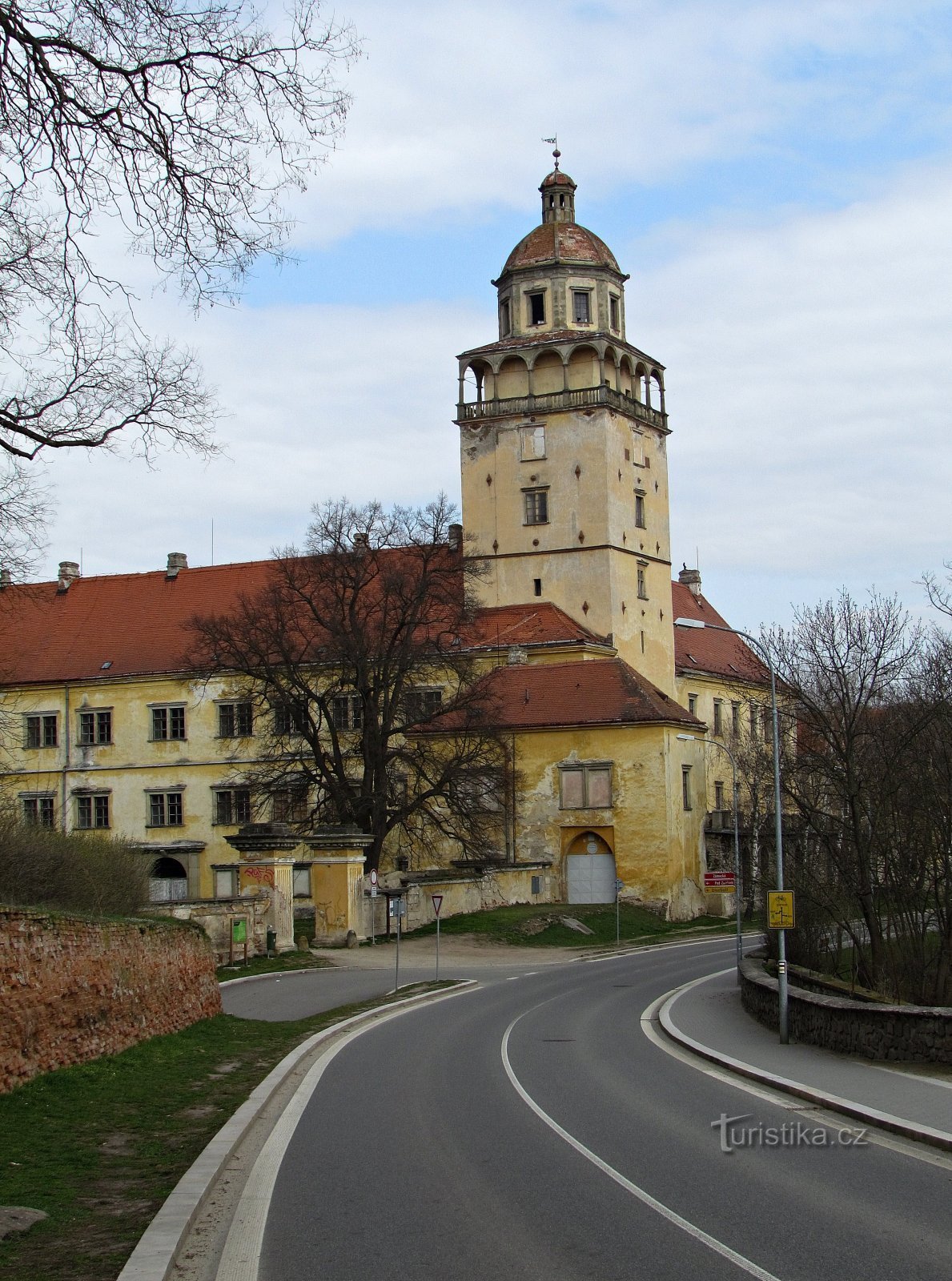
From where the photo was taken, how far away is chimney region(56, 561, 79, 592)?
75.6 meters

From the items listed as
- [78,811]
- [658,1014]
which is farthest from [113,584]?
[658,1014]

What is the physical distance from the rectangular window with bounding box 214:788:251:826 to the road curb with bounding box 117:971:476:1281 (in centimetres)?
4647

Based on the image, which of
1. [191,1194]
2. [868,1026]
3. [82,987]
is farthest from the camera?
[868,1026]

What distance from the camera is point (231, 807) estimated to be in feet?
217

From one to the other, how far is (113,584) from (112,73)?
6714cm

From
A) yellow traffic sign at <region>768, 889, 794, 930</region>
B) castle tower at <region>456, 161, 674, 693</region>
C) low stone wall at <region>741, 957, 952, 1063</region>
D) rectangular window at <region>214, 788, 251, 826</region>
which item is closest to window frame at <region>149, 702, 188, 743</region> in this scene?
rectangular window at <region>214, 788, 251, 826</region>

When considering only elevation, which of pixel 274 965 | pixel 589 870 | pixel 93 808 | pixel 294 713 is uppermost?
pixel 294 713

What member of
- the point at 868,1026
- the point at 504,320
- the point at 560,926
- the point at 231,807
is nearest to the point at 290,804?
the point at 560,926

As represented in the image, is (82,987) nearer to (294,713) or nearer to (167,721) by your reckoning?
(294,713)

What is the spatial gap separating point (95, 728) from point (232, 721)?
266 inches

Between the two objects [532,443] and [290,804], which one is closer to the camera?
[290,804]

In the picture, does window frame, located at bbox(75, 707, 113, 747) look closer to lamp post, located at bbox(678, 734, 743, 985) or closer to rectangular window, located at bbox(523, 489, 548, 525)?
rectangular window, located at bbox(523, 489, 548, 525)

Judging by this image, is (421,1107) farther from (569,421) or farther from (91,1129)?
(569,421)

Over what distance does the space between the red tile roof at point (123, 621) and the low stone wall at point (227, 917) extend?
89.7 feet
